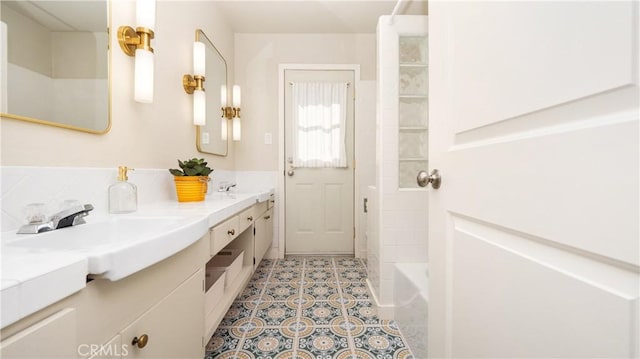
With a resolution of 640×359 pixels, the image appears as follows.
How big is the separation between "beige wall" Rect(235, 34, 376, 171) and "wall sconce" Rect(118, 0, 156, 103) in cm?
165

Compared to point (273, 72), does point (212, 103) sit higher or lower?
lower

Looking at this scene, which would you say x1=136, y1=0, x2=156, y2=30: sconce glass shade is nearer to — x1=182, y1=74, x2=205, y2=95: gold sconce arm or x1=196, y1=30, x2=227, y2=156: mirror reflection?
x1=182, y1=74, x2=205, y2=95: gold sconce arm

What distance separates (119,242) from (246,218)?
3.39 feet

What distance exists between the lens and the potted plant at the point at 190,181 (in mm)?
1493

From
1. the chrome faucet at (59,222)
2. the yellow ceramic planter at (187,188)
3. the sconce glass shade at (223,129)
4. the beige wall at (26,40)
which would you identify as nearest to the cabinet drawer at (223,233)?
the yellow ceramic planter at (187,188)

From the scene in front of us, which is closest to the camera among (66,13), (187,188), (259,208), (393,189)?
(66,13)

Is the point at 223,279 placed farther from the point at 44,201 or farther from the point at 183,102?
the point at 183,102

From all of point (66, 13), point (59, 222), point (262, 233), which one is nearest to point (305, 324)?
point (262, 233)

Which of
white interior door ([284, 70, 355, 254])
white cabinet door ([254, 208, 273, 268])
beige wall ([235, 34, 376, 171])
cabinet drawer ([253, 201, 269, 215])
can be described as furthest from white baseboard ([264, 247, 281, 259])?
beige wall ([235, 34, 376, 171])

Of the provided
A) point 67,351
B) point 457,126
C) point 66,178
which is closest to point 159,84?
point 66,178

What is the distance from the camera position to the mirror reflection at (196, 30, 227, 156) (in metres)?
2.10

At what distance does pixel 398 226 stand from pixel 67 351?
1.54m

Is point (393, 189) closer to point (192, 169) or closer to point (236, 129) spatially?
point (192, 169)

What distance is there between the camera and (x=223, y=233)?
4.13 ft
